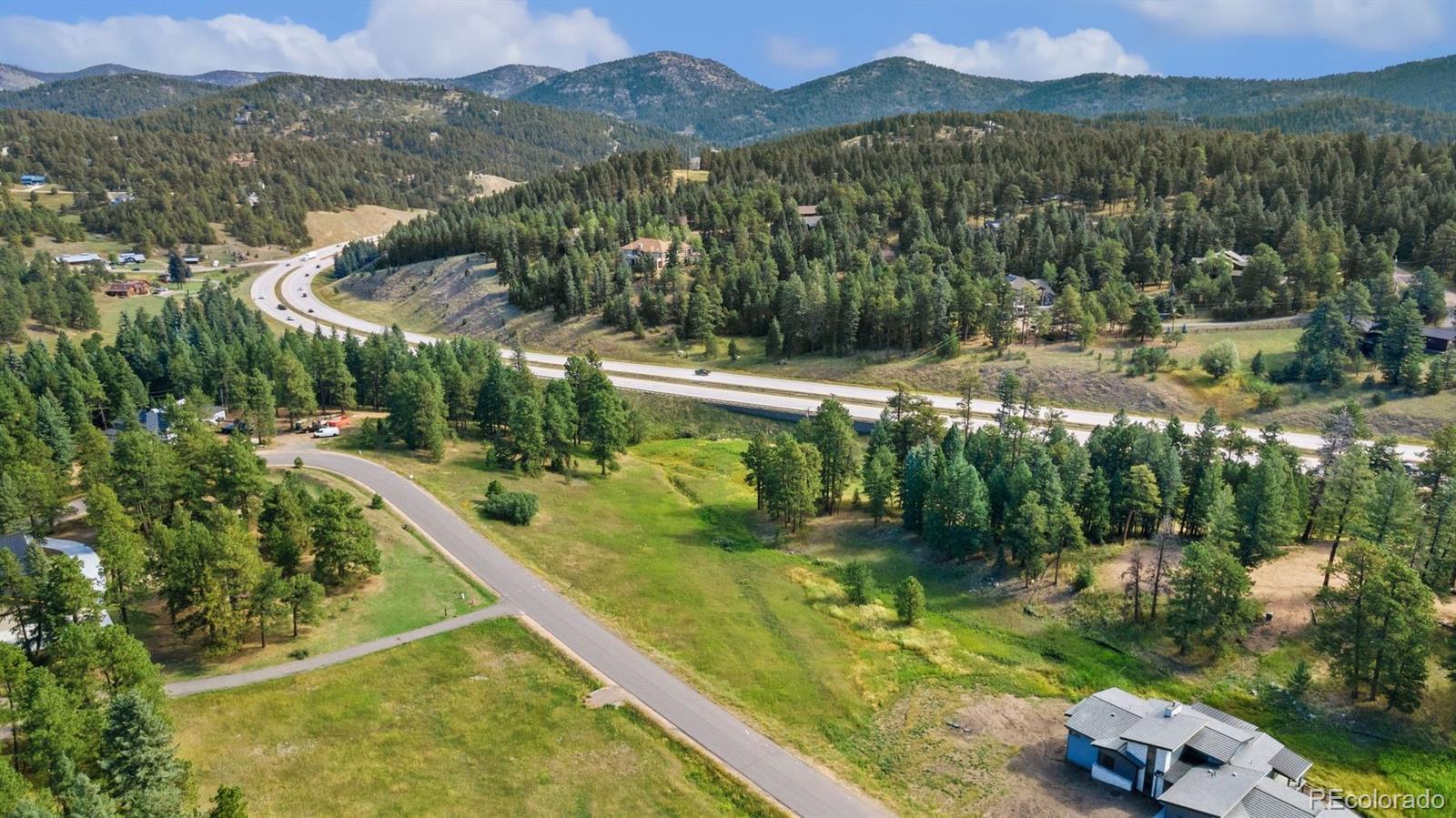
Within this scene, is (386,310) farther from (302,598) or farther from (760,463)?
(302,598)

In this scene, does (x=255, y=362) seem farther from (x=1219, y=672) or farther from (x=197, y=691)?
(x=1219, y=672)

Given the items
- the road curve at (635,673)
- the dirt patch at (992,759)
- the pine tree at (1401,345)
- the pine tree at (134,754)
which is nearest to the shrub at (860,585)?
the dirt patch at (992,759)

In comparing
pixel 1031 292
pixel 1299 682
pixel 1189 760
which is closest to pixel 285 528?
pixel 1189 760

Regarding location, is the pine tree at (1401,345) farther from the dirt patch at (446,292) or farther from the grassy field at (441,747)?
the dirt patch at (446,292)

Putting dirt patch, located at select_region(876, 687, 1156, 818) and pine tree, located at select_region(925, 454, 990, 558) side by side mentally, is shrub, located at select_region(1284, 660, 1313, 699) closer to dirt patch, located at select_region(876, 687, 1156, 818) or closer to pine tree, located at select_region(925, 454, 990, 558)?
dirt patch, located at select_region(876, 687, 1156, 818)

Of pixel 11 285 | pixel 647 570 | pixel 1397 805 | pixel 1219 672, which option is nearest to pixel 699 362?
pixel 647 570

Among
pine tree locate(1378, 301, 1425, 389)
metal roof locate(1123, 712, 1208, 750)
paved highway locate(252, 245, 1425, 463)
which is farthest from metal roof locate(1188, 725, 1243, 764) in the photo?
pine tree locate(1378, 301, 1425, 389)
